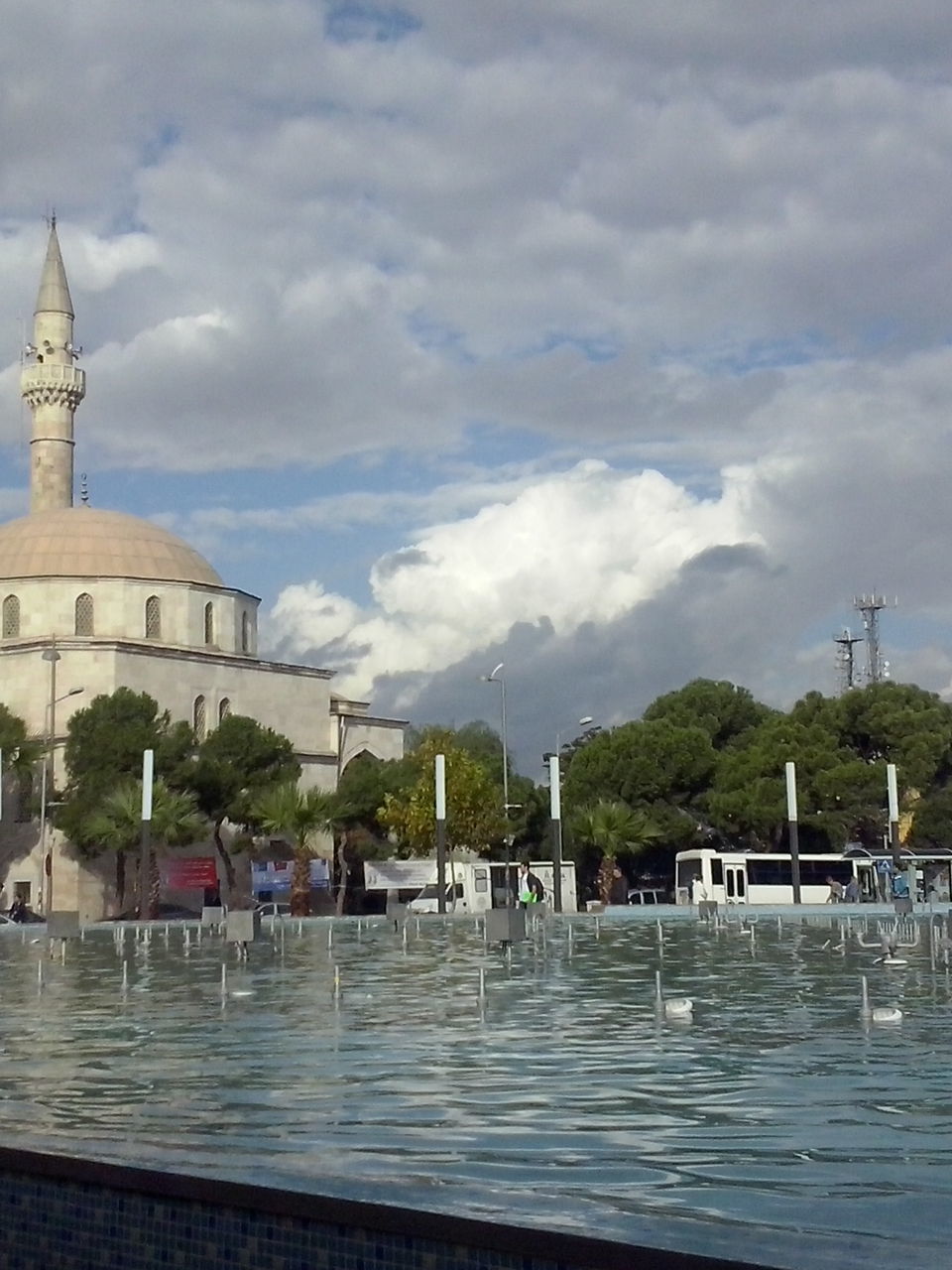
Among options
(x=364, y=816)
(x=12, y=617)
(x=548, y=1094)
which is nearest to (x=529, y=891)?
(x=364, y=816)

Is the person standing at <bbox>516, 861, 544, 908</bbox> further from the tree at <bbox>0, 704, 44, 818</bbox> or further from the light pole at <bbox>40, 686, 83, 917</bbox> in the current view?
the tree at <bbox>0, 704, 44, 818</bbox>

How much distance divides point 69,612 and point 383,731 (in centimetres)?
1539

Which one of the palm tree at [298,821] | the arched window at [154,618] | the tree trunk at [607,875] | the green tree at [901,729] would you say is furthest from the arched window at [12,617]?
the green tree at [901,729]

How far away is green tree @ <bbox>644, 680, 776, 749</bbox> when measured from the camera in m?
64.8

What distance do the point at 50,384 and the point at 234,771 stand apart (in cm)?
1667

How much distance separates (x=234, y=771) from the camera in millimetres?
54562

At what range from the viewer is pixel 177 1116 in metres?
8.79

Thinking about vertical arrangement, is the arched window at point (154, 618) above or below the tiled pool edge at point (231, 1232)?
above

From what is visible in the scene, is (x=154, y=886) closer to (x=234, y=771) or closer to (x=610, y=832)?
(x=234, y=771)

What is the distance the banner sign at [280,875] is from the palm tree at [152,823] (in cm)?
229

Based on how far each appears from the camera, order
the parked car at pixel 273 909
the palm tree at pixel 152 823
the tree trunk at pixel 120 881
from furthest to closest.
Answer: the tree trunk at pixel 120 881, the palm tree at pixel 152 823, the parked car at pixel 273 909

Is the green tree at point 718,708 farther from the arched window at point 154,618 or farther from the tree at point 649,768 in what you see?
the arched window at point 154,618

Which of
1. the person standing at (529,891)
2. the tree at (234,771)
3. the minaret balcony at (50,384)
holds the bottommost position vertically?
the person standing at (529,891)

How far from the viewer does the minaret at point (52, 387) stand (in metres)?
60.5
